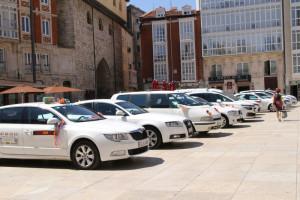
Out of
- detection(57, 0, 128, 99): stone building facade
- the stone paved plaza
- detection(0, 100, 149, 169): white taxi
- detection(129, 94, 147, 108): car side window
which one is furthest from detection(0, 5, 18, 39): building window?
detection(0, 100, 149, 169): white taxi

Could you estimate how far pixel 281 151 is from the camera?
9586mm

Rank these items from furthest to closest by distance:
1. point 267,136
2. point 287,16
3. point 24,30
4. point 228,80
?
point 228,80 < point 287,16 < point 24,30 < point 267,136

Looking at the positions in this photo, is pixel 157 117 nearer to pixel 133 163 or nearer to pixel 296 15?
pixel 133 163

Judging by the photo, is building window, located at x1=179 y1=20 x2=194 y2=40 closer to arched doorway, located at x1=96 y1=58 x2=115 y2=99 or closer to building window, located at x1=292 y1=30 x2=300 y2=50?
arched doorway, located at x1=96 y1=58 x2=115 y2=99

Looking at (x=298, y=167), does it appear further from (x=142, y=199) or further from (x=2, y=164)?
(x=2, y=164)

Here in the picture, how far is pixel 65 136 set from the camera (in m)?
8.45

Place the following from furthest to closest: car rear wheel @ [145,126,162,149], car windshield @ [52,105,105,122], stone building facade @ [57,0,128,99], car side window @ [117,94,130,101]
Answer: stone building facade @ [57,0,128,99]
car side window @ [117,94,130,101]
car rear wheel @ [145,126,162,149]
car windshield @ [52,105,105,122]

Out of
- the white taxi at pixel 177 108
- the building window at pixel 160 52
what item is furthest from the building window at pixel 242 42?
the white taxi at pixel 177 108

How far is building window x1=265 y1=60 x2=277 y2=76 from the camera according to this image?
164 feet

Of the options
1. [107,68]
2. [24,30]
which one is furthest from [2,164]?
[107,68]

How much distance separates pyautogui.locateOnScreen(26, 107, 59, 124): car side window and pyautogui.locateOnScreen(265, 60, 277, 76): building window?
149 ft

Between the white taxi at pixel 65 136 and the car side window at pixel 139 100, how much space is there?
164 inches

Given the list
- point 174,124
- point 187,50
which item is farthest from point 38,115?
point 187,50

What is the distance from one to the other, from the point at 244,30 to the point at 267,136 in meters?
39.3
